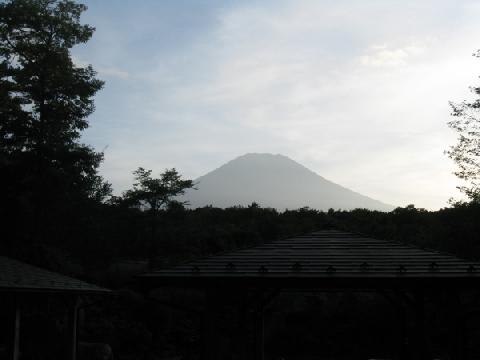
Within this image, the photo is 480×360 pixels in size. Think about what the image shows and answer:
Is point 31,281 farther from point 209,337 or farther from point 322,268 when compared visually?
point 322,268

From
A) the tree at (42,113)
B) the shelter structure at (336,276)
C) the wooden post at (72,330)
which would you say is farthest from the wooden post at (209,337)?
the tree at (42,113)

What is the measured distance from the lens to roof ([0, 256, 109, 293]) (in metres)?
11.0

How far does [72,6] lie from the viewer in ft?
77.7

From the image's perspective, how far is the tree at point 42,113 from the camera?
72.3 ft

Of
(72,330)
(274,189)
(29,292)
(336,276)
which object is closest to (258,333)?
(336,276)

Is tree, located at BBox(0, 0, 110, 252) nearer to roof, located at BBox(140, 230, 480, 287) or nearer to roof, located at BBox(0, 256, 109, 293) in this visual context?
roof, located at BBox(0, 256, 109, 293)

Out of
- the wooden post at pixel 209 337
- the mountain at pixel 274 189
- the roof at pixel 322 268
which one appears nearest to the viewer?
the roof at pixel 322 268

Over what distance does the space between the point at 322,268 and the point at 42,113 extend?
17638mm

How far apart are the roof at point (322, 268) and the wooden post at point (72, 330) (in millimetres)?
6781

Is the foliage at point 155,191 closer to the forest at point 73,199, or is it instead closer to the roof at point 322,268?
the forest at point 73,199

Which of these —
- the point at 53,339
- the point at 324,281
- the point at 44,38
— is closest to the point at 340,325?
the point at 53,339

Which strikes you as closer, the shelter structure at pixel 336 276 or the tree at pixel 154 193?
the shelter structure at pixel 336 276

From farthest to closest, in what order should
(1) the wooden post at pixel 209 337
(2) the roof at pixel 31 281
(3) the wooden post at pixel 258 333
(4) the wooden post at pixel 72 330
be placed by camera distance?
(4) the wooden post at pixel 72 330 → (3) the wooden post at pixel 258 333 → (2) the roof at pixel 31 281 → (1) the wooden post at pixel 209 337

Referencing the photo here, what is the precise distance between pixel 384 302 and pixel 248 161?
166804mm
